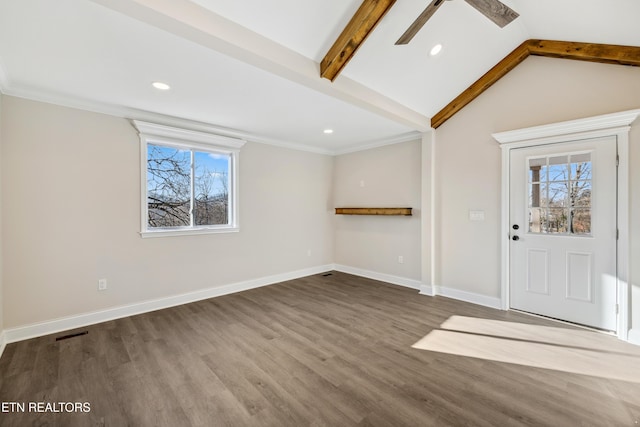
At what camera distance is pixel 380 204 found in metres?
5.00

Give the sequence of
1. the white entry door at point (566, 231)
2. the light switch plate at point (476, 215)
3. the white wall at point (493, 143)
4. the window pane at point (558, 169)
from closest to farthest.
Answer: the white wall at point (493, 143) → the white entry door at point (566, 231) → the window pane at point (558, 169) → the light switch plate at point (476, 215)

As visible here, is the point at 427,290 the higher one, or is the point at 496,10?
the point at 496,10

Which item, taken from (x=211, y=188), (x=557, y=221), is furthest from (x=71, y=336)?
(x=557, y=221)

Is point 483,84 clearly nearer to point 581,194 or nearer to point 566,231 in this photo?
point 581,194

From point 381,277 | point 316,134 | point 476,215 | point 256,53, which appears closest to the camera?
point 256,53

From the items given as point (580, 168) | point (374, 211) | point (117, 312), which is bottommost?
point (117, 312)

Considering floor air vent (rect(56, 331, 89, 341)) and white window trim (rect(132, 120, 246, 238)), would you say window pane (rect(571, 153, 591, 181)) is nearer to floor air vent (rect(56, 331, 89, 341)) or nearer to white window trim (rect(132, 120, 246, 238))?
white window trim (rect(132, 120, 246, 238))

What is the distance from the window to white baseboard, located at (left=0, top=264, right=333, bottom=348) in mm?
3888

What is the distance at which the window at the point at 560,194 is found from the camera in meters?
2.95

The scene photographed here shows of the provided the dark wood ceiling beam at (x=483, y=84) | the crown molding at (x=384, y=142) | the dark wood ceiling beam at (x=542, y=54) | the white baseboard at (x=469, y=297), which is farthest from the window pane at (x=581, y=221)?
the crown molding at (x=384, y=142)

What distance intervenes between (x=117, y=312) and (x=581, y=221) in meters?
5.35

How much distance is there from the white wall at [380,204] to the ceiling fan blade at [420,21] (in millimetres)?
2184

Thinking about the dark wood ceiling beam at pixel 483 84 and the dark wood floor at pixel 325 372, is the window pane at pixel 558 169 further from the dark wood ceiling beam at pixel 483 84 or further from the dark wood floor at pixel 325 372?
the dark wood floor at pixel 325 372

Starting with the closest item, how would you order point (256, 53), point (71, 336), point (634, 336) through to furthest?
point (256, 53)
point (634, 336)
point (71, 336)
